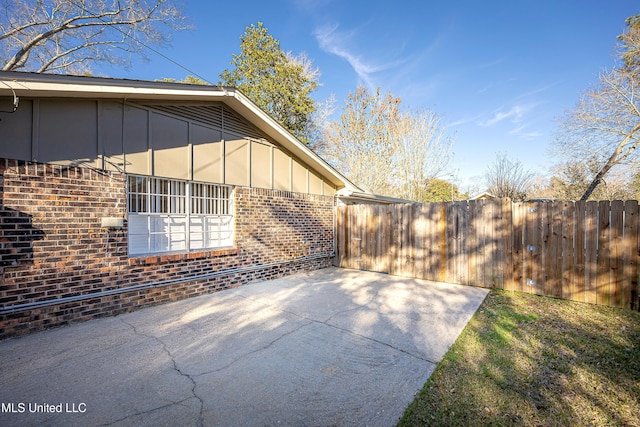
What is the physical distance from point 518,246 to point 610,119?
42.0ft

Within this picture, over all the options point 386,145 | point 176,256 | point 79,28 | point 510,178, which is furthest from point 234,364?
point 386,145

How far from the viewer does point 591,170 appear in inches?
548

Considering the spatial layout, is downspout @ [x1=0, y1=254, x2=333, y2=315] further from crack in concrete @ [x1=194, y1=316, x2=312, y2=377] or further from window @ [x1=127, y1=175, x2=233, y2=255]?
crack in concrete @ [x1=194, y1=316, x2=312, y2=377]

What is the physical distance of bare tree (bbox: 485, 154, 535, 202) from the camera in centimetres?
1398

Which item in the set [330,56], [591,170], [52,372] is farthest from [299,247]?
[591,170]

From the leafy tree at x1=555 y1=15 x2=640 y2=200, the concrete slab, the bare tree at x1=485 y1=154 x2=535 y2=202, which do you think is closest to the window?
the concrete slab

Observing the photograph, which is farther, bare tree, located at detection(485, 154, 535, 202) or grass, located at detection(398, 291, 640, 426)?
bare tree, located at detection(485, 154, 535, 202)

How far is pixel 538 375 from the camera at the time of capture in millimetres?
2715

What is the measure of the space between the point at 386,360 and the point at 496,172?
49.8 feet

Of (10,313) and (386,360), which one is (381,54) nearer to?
(386,360)

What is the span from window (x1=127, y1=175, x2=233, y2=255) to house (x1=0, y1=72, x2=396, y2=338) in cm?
2

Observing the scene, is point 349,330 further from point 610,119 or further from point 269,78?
point 610,119

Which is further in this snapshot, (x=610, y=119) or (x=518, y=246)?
(x=610, y=119)

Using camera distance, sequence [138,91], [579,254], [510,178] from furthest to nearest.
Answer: [510,178] → [579,254] → [138,91]
